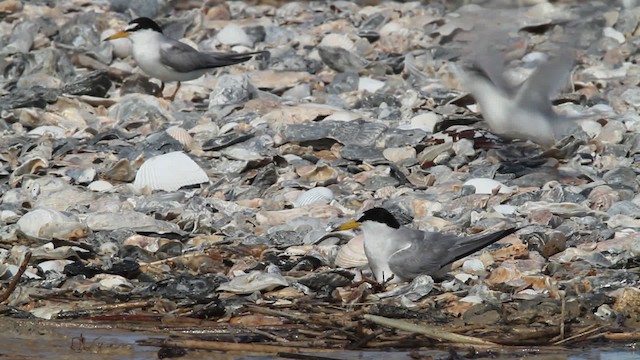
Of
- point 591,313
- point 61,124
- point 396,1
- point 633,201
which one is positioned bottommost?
point 396,1

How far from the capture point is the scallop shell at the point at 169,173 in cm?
761

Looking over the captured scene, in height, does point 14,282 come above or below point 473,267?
above

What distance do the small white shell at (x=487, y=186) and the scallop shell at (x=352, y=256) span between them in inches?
48.8

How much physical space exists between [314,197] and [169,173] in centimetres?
95

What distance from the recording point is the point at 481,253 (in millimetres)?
6367

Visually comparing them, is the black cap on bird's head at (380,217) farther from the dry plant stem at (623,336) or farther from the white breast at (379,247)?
the dry plant stem at (623,336)

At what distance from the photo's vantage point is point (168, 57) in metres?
9.90

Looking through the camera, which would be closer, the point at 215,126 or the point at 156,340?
the point at 156,340

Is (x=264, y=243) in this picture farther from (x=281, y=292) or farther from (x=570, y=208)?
(x=570, y=208)

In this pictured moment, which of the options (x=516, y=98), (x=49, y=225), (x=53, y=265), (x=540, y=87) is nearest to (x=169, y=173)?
(x=49, y=225)

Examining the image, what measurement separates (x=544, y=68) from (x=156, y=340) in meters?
3.45

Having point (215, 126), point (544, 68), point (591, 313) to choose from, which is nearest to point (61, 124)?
point (215, 126)

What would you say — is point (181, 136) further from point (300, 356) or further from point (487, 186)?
point (300, 356)

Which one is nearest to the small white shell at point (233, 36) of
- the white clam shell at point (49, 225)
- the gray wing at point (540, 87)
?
the gray wing at point (540, 87)
